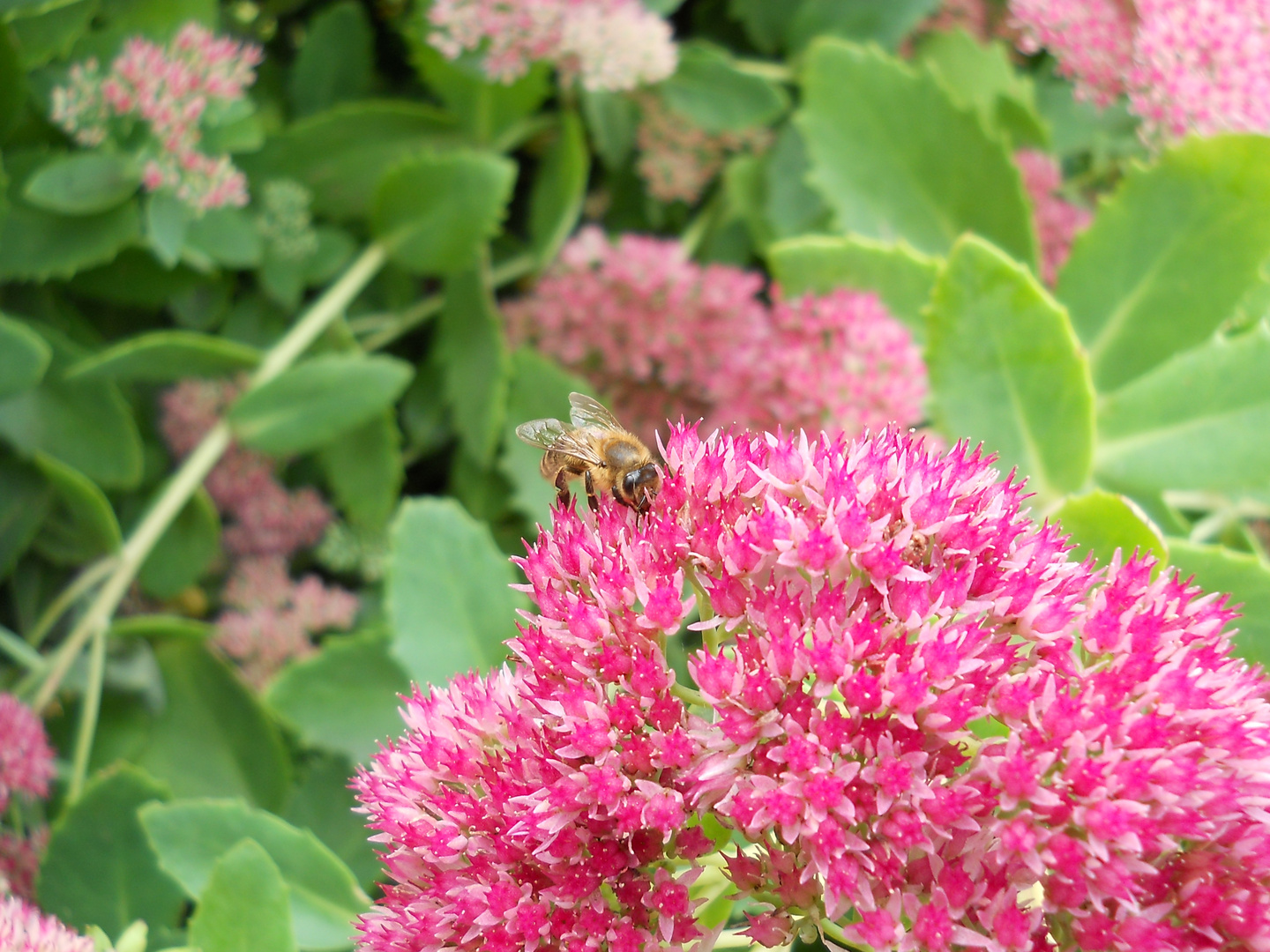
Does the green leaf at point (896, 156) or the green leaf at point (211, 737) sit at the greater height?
the green leaf at point (896, 156)

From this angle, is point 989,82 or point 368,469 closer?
point 368,469

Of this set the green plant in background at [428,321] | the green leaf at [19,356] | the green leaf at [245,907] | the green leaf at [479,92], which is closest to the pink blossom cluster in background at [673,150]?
the green plant in background at [428,321]

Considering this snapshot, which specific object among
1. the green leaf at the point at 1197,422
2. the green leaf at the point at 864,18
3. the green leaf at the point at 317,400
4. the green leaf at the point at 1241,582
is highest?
the green leaf at the point at 864,18

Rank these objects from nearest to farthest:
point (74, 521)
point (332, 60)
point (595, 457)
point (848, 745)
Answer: point (848, 745) → point (595, 457) → point (74, 521) → point (332, 60)

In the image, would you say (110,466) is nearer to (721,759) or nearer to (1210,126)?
(721,759)

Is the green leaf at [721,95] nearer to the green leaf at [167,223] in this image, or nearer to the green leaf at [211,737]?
the green leaf at [167,223]

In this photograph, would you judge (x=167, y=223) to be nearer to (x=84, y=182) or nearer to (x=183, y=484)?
(x=84, y=182)

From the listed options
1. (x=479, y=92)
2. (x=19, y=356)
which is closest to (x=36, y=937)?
(x=19, y=356)

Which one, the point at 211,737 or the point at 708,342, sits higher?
the point at 708,342
